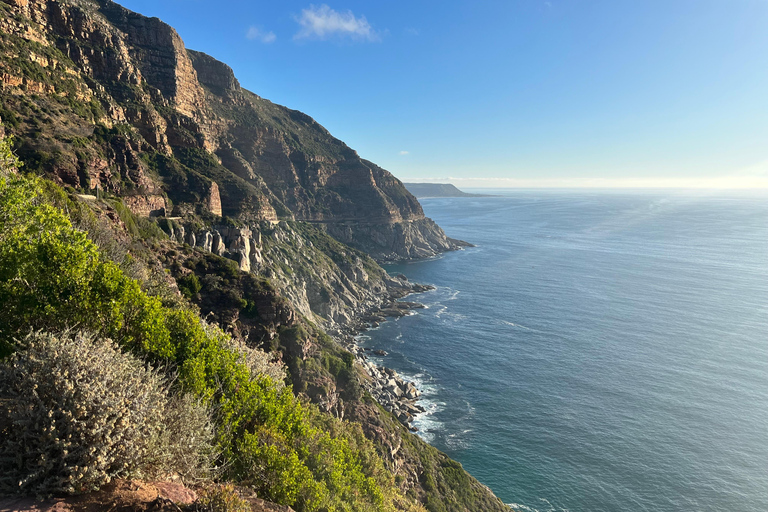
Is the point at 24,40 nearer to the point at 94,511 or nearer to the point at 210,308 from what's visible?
the point at 210,308

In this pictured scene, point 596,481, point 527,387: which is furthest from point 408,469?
point 527,387

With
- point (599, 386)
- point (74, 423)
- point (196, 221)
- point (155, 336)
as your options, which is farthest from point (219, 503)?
point (599, 386)

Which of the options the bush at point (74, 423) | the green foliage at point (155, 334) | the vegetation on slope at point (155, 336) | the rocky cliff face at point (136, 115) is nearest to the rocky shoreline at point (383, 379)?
the rocky cliff face at point (136, 115)

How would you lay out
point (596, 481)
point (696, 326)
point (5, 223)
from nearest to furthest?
1. point (5, 223)
2. point (596, 481)
3. point (696, 326)

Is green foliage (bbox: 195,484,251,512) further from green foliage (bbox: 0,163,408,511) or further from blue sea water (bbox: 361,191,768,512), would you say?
blue sea water (bbox: 361,191,768,512)

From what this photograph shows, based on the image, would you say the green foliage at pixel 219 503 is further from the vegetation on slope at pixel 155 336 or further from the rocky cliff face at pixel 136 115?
the rocky cliff face at pixel 136 115

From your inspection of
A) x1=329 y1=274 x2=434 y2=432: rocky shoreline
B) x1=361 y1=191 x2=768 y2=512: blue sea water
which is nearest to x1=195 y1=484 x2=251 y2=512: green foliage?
x1=361 y1=191 x2=768 y2=512: blue sea water
